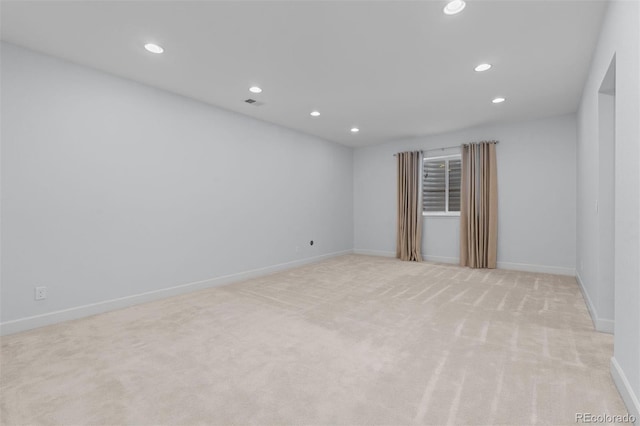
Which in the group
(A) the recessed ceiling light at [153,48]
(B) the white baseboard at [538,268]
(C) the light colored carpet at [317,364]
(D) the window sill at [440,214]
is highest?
(A) the recessed ceiling light at [153,48]

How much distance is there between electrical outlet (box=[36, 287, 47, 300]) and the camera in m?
2.76

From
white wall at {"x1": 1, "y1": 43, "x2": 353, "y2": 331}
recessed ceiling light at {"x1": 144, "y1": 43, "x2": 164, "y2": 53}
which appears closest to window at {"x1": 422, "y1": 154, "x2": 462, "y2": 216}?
white wall at {"x1": 1, "y1": 43, "x2": 353, "y2": 331}

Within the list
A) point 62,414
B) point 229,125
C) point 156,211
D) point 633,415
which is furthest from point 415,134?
point 62,414

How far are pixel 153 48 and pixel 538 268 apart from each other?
20.0 feet

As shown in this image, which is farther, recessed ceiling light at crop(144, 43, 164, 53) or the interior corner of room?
recessed ceiling light at crop(144, 43, 164, 53)

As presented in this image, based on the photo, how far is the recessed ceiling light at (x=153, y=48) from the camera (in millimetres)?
2721

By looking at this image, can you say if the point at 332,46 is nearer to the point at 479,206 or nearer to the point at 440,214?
the point at 479,206

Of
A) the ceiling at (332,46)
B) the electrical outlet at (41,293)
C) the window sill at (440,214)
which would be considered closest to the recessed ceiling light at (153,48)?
the ceiling at (332,46)

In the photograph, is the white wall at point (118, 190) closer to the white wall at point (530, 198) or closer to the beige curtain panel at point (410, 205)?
the beige curtain panel at point (410, 205)

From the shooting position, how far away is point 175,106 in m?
3.84

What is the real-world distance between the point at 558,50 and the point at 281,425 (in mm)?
3762

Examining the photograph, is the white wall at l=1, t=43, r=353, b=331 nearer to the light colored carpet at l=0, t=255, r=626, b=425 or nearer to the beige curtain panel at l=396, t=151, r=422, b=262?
the light colored carpet at l=0, t=255, r=626, b=425

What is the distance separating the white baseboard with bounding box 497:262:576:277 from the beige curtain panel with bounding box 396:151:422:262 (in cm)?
150

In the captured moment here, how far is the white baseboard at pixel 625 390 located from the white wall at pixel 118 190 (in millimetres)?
4046
